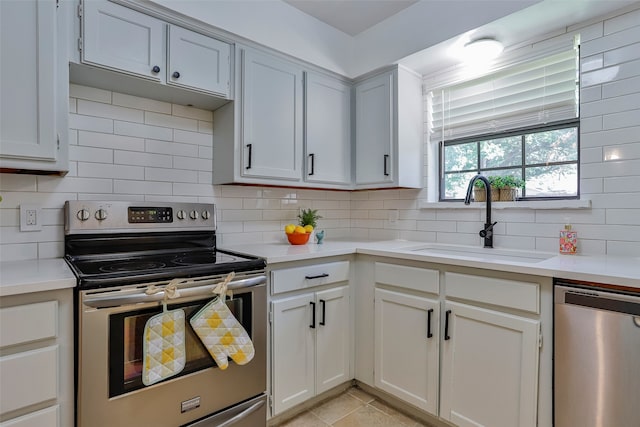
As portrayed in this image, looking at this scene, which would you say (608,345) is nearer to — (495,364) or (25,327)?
(495,364)

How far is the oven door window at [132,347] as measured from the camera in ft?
4.19

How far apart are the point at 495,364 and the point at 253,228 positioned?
1.65 metres

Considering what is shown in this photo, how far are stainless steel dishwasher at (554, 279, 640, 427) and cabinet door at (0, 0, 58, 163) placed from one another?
2.19m

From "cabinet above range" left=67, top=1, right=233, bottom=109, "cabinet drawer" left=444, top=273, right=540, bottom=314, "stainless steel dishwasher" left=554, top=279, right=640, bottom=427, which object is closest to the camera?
"stainless steel dishwasher" left=554, top=279, right=640, bottom=427

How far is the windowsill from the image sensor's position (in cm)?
185

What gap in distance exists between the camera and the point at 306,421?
6.29ft

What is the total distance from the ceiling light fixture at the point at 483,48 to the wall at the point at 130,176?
156cm

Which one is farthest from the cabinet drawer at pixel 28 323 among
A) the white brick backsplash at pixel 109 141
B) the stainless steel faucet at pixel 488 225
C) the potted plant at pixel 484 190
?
the potted plant at pixel 484 190

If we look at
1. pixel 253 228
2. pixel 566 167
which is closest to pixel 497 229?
pixel 566 167

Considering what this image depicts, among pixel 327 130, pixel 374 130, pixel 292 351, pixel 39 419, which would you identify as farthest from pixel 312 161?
pixel 39 419

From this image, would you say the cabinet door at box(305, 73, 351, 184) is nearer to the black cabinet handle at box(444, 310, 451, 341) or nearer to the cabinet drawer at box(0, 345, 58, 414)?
the black cabinet handle at box(444, 310, 451, 341)

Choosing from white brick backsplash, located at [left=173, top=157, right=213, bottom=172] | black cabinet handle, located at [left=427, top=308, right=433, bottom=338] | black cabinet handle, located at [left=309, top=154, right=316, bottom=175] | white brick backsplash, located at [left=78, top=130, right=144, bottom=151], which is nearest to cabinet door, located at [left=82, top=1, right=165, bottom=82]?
white brick backsplash, located at [left=78, top=130, right=144, bottom=151]

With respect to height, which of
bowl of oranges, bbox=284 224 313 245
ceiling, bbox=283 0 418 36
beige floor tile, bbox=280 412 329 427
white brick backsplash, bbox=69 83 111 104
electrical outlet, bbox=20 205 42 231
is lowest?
beige floor tile, bbox=280 412 329 427

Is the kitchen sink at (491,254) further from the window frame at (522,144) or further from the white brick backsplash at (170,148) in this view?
the white brick backsplash at (170,148)
